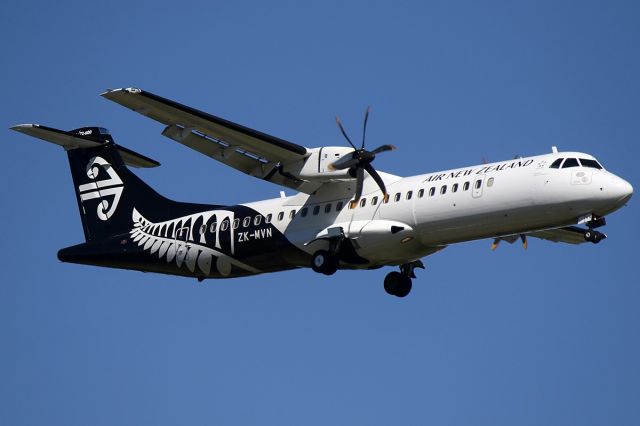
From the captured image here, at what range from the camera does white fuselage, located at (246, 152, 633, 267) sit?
67.8 feet

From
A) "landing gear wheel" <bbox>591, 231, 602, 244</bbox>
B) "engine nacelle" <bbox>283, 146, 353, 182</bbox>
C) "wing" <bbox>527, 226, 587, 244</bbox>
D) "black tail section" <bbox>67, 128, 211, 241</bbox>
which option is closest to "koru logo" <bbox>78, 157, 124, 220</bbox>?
"black tail section" <bbox>67, 128, 211, 241</bbox>

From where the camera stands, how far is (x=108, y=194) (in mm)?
26594

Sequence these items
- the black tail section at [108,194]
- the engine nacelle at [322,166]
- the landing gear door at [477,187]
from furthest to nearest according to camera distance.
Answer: the black tail section at [108,194] < the engine nacelle at [322,166] < the landing gear door at [477,187]

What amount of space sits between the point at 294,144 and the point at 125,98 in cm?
376

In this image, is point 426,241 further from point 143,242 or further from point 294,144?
point 143,242

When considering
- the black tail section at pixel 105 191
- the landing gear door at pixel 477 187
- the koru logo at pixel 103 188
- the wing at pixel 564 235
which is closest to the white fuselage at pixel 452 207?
the landing gear door at pixel 477 187

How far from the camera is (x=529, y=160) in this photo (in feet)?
70.7

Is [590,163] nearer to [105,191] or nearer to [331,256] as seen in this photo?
[331,256]

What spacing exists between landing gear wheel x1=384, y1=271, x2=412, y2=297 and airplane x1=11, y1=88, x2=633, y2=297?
0.08ft

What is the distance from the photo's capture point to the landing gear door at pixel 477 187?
70.1 feet

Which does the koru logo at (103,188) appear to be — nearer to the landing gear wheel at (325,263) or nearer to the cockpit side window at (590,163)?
the landing gear wheel at (325,263)

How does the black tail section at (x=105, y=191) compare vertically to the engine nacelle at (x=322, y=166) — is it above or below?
below

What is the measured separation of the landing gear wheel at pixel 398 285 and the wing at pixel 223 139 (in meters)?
2.87

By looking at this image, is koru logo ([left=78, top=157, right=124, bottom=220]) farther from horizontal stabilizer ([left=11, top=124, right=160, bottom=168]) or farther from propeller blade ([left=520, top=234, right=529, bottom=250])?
propeller blade ([left=520, top=234, right=529, bottom=250])
